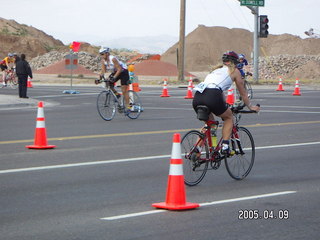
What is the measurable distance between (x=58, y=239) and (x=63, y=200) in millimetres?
1981

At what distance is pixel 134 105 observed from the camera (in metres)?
20.9

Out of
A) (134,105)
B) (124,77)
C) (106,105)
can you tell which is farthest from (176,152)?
(134,105)

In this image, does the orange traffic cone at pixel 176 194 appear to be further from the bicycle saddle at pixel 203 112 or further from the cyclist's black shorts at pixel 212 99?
the cyclist's black shorts at pixel 212 99

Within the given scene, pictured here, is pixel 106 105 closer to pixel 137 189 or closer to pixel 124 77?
pixel 124 77

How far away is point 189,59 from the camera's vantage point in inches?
4227

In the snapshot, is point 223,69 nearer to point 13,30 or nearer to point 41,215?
point 41,215

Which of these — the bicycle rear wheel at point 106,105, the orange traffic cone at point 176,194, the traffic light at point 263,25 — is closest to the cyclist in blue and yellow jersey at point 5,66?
the traffic light at point 263,25

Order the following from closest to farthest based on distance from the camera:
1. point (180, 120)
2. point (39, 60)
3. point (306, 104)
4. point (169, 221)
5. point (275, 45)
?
point (169, 221) < point (180, 120) < point (306, 104) < point (39, 60) < point (275, 45)

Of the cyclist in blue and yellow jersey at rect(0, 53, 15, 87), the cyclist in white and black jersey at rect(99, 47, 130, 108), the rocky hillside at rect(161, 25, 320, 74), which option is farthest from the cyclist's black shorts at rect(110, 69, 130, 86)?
the rocky hillside at rect(161, 25, 320, 74)

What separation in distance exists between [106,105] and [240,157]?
1003 centimetres

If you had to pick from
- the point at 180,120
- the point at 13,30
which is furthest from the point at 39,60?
the point at 180,120

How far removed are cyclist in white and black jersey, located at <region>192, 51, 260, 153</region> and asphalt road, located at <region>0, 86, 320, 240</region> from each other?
0.82m

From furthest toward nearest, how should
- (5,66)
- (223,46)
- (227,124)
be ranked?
(223,46)
(5,66)
(227,124)
